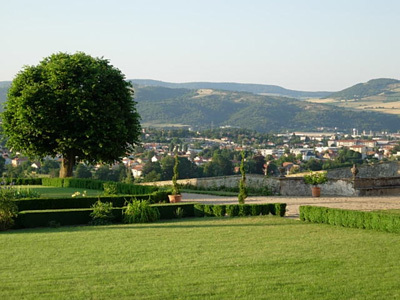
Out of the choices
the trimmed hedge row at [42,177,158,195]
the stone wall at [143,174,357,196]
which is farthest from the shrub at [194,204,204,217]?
the stone wall at [143,174,357,196]

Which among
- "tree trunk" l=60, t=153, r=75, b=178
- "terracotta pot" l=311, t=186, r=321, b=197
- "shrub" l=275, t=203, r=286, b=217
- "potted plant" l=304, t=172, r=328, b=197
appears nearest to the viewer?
"shrub" l=275, t=203, r=286, b=217

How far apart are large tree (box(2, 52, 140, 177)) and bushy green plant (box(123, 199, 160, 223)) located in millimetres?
14289

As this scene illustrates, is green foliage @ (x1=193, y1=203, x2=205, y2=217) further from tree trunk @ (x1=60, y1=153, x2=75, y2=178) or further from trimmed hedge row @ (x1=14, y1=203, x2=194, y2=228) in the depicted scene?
tree trunk @ (x1=60, y1=153, x2=75, y2=178)

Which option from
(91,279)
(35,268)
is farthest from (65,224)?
(91,279)

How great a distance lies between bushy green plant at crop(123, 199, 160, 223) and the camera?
21.8 m

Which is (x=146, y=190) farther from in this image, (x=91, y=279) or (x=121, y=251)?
(x=91, y=279)

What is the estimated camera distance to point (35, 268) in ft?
44.2

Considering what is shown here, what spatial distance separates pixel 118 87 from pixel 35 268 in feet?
85.5

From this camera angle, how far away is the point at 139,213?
72.1ft

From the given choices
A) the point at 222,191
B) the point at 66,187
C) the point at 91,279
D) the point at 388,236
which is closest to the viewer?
the point at 91,279

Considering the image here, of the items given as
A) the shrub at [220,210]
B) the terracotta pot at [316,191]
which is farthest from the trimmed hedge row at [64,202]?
the terracotta pot at [316,191]

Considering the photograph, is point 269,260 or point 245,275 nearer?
point 245,275

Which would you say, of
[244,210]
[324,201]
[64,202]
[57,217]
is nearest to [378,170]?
[324,201]

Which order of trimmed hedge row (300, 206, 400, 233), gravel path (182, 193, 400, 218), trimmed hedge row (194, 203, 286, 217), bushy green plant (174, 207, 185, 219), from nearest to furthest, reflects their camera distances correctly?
trimmed hedge row (300, 206, 400, 233)
trimmed hedge row (194, 203, 286, 217)
bushy green plant (174, 207, 185, 219)
gravel path (182, 193, 400, 218)
